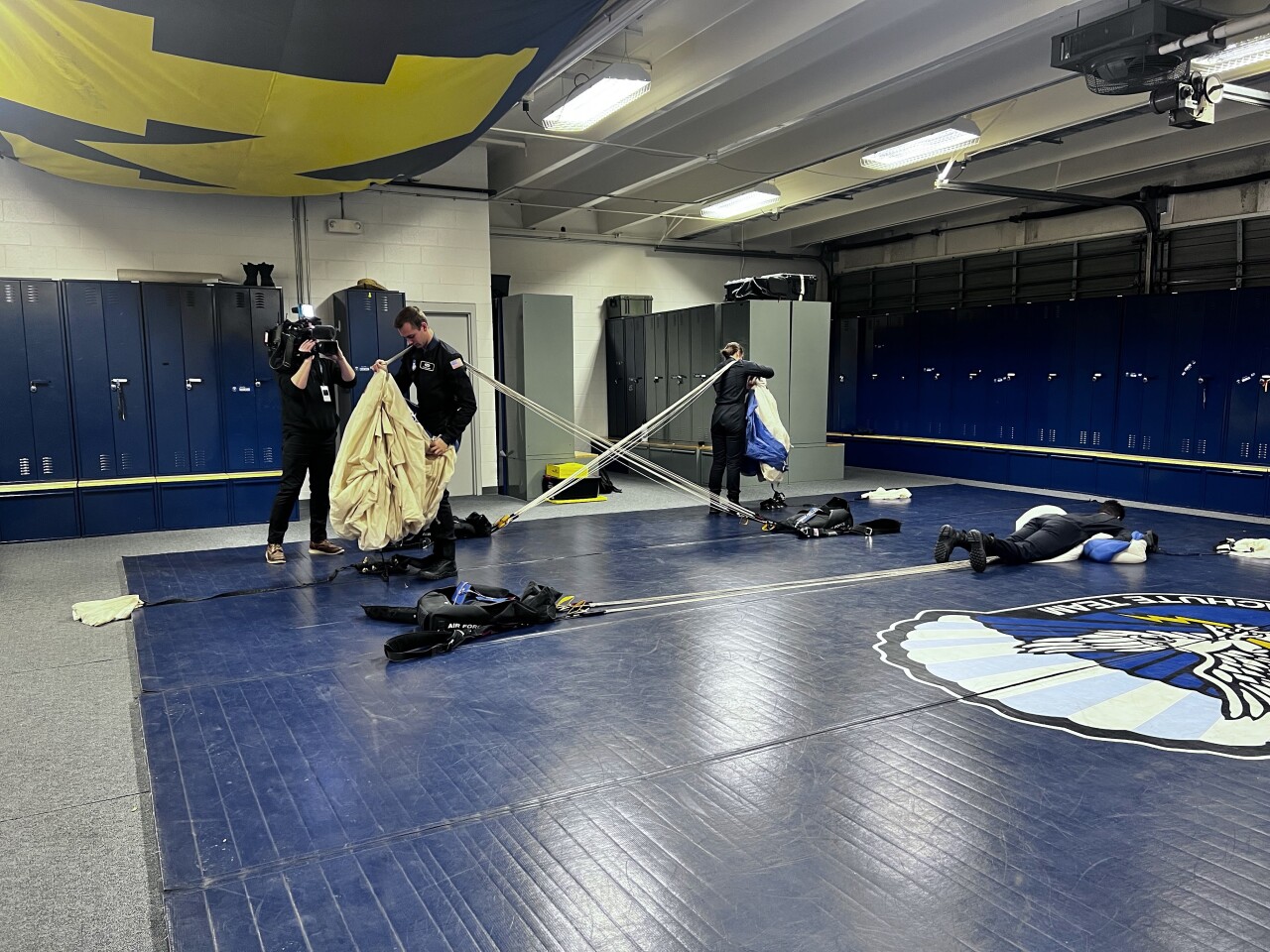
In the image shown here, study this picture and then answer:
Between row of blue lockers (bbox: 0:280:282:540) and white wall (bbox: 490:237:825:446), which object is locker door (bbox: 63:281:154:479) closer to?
row of blue lockers (bbox: 0:280:282:540)

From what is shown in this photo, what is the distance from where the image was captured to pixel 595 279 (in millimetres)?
12578

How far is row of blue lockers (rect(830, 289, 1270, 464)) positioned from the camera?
27.5 ft

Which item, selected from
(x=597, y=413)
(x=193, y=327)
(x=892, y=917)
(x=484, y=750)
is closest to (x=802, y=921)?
(x=892, y=917)

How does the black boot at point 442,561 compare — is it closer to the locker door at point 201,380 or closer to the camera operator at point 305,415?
the camera operator at point 305,415

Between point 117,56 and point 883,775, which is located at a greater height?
point 117,56

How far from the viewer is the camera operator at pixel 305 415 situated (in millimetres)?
5727

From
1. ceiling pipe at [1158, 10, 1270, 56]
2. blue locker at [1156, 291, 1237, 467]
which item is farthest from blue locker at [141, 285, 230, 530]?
blue locker at [1156, 291, 1237, 467]

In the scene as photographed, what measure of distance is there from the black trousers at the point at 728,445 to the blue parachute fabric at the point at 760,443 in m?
0.07

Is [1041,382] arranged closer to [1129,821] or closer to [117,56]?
[1129,821]

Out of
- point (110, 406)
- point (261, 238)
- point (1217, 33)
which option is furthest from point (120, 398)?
point (1217, 33)

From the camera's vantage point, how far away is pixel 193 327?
761cm

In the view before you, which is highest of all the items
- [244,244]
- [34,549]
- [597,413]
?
[244,244]

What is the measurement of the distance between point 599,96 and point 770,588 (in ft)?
13.2

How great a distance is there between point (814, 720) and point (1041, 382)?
338 inches
